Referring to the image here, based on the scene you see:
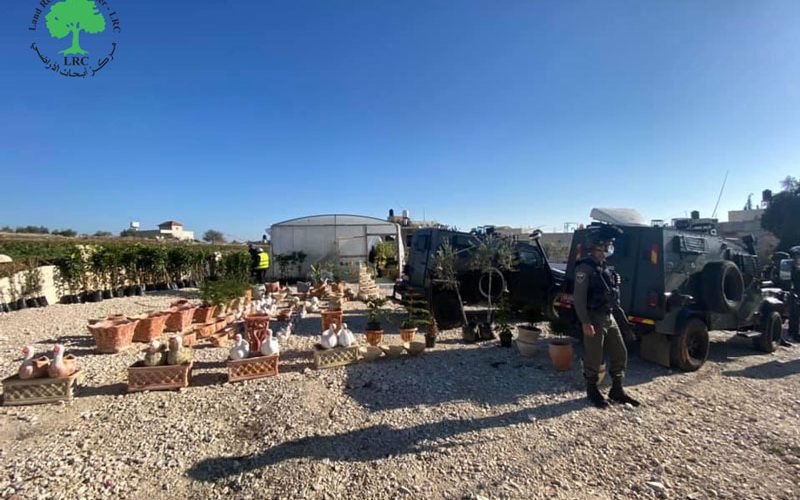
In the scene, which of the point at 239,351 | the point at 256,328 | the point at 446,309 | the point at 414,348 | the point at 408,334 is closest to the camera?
the point at 239,351

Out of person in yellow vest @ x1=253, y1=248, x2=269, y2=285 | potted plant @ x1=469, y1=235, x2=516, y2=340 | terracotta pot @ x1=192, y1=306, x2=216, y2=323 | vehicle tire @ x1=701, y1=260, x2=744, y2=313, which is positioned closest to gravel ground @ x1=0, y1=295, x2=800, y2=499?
vehicle tire @ x1=701, y1=260, x2=744, y2=313

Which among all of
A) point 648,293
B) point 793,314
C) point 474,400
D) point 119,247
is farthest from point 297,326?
point 793,314

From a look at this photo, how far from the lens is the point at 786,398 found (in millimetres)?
4531

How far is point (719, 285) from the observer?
17.8 ft

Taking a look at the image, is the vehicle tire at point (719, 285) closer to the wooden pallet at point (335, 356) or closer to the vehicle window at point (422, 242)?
the vehicle window at point (422, 242)

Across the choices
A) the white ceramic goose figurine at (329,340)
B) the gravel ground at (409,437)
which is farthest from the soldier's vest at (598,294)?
the white ceramic goose figurine at (329,340)

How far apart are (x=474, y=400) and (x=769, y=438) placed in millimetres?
2790

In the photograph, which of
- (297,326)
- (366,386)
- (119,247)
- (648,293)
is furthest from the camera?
(119,247)

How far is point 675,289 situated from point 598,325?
6.63 feet

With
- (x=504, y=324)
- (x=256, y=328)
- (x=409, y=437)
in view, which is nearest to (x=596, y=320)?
(x=504, y=324)

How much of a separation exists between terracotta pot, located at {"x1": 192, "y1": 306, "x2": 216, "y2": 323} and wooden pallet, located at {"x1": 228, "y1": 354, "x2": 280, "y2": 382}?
139 inches

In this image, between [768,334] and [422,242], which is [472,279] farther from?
[768,334]

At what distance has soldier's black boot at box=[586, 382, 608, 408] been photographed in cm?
416

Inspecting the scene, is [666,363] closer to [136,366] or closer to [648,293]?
[648,293]
